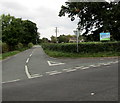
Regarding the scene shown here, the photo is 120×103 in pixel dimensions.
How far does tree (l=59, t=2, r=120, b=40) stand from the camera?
82.4 ft

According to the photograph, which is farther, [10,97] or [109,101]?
[10,97]

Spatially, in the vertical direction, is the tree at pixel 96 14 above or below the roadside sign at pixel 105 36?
above

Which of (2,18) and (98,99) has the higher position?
(2,18)

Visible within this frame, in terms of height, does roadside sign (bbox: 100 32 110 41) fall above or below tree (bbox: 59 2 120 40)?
below

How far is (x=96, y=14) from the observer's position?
28.8m

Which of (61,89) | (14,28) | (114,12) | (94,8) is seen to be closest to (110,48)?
(114,12)

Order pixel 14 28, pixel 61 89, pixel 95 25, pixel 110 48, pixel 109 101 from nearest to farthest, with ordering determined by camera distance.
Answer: pixel 109 101 → pixel 61 89 → pixel 110 48 → pixel 95 25 → pixel 14 28

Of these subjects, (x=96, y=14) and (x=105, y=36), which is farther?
(x=96, y=14)

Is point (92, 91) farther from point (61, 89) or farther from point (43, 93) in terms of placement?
point (43, 93)

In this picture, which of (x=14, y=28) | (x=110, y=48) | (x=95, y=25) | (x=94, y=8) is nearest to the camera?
(x=110, y=48)

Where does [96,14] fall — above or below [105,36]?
above

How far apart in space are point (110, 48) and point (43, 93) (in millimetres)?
18764

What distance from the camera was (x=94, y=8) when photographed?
89.2 feet

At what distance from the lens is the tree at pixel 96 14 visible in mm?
25109
